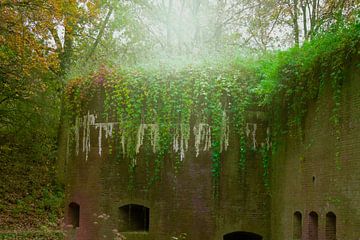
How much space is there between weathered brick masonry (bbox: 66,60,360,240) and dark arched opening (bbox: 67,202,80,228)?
27 mm

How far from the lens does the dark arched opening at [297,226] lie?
33.4 feet

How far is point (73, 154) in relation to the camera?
13.6 meters

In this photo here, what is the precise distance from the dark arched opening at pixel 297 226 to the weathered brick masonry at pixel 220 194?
19 millimetres

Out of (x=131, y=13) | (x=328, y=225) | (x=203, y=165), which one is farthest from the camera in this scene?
(x=131, y=13)

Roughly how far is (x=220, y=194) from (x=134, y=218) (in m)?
2.25

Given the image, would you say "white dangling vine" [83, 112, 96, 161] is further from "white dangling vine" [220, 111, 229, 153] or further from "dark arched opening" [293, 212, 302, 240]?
"dark arched opening" [293, 212, 302, 240]

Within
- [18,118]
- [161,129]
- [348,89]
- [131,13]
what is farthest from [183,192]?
[131,13]

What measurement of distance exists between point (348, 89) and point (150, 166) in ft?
17.6

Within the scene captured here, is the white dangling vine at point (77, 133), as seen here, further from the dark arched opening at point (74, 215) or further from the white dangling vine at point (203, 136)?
the white dangling vine at point (203, 136)

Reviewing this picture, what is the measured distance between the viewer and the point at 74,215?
1355cm

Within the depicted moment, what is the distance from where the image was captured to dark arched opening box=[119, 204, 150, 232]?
12.4 meters

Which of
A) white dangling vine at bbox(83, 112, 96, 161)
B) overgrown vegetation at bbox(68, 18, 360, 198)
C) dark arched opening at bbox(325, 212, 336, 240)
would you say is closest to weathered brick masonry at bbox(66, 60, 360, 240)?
dark arched opening at bbox(325, 212, 336, 240)

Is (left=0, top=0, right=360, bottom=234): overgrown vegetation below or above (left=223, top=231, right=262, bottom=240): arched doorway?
above

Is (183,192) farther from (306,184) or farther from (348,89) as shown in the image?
(348,89)
